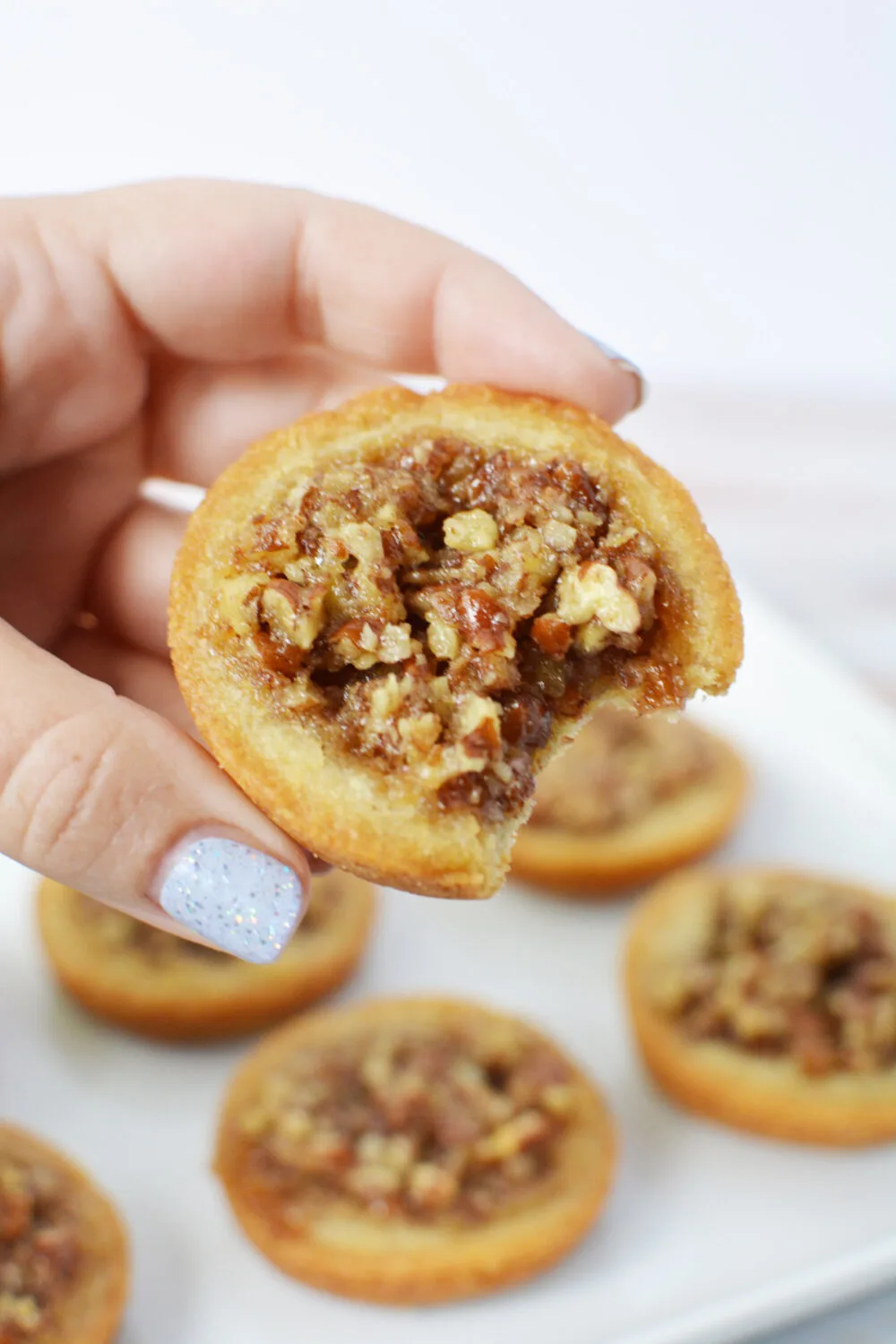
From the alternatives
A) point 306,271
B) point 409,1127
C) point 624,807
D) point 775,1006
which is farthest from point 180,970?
point 306,271

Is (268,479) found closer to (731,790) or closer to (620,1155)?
(620,1155)

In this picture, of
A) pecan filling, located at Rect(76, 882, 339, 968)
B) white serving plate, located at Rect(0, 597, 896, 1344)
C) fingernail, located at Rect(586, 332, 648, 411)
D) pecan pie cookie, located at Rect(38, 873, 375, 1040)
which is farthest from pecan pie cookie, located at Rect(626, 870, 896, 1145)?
fingernail, located at Rect(586, 332, 648, 411)

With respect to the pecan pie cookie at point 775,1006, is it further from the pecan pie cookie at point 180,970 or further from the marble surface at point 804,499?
the marble surface at point 804,499

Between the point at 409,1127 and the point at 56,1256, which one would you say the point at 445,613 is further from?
the point at 56,1256

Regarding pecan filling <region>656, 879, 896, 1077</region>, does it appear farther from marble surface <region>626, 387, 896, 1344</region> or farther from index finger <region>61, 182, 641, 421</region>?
index finger <region>61, 182, 641, 421</region>

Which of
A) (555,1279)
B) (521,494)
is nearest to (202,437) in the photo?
(521,494)

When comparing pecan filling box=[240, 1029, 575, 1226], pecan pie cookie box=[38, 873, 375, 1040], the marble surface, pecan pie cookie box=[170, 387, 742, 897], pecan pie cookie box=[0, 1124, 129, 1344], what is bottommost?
pecan pie cookie box=[0, 1124, 129, 1344]
